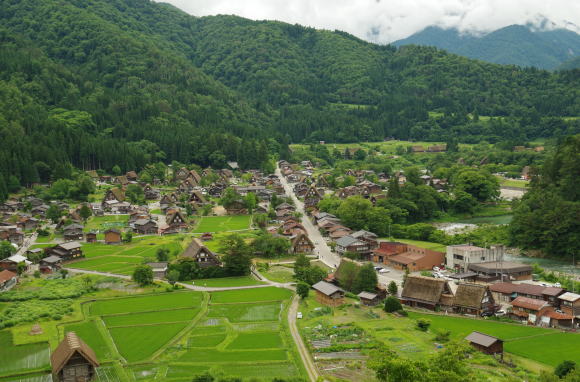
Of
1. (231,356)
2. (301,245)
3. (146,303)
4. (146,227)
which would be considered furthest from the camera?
(146,227)

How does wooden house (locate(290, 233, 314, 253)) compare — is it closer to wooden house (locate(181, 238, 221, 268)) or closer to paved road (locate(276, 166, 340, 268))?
paved road (locate(276, 166, 340, 268))

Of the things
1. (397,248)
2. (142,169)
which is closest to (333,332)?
(397,248)

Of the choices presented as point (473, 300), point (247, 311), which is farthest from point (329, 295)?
point (473, 300)

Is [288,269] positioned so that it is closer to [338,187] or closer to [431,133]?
[338,187]

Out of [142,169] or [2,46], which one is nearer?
[142,169]

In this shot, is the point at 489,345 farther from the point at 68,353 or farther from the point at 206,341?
the point at 68,353

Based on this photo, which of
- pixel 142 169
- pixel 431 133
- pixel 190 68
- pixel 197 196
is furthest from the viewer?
pixel 190 68
